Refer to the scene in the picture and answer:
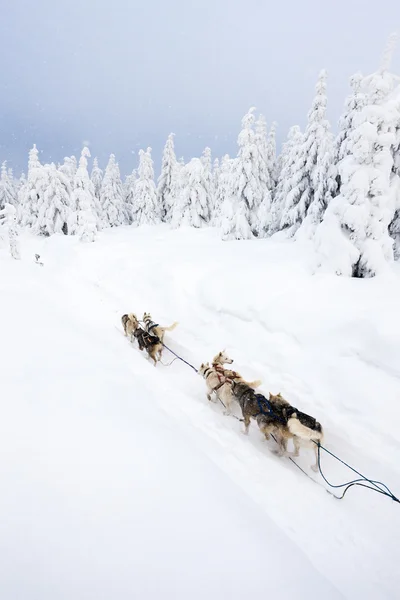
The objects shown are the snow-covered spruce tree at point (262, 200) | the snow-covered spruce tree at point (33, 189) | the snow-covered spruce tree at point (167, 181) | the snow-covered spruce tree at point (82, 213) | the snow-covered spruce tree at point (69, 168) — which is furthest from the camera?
the snow-covered spruce tree at point (69, 168)

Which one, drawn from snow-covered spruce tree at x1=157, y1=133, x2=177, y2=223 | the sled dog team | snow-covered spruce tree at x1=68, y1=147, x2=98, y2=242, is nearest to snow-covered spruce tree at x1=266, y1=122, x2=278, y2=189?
snow-covered spruce tree at x1=157, y1=133, x2=177, y2=223

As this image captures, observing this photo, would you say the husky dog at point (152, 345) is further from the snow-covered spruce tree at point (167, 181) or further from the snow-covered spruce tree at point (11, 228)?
the snow-covered spruce tree at point (167, 181)

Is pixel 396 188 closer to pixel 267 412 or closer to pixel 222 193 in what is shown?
pixel 267 412

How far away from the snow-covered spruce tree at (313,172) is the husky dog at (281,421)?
11565mm

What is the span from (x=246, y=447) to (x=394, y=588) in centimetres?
228

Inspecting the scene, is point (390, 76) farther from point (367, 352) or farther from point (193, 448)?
point (193, 448)

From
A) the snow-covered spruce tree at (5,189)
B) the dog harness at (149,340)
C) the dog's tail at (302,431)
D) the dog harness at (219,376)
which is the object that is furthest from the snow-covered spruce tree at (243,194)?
the snow-covered spruce tree at (5,189)

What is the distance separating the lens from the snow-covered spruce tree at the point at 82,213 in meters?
25.3

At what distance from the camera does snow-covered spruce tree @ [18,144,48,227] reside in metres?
33.2

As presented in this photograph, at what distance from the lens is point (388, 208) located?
9.16 m

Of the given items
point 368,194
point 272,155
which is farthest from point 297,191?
point 272,155

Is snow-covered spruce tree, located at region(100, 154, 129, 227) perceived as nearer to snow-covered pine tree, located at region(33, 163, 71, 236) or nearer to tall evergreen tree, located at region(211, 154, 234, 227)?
snow-covered pine tree, located at region(33, 163, 71, 236)

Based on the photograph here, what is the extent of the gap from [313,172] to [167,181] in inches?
1113

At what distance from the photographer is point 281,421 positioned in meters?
4.70
